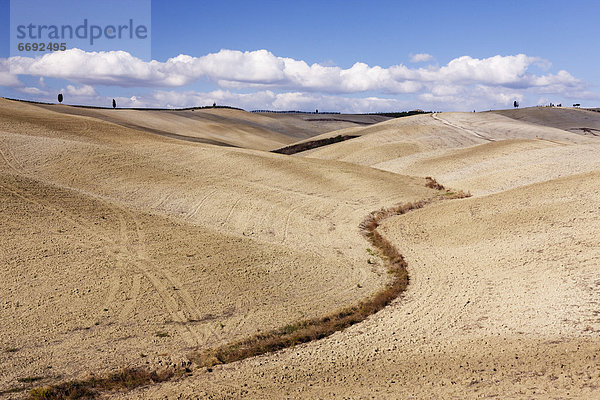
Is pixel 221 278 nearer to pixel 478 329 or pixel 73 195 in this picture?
pixel 478 329

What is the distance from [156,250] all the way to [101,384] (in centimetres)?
794

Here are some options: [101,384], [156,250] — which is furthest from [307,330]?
[156,250]

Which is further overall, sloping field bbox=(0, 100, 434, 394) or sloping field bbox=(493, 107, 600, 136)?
sloping field bbox=(493, 107, 600, 136)

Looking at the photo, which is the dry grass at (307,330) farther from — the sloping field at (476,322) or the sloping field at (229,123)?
the sloping field at (229,123)

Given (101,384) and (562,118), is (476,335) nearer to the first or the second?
(101,384)

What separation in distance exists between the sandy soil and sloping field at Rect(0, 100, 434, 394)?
0.07 m

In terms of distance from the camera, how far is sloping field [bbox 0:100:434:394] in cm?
1284

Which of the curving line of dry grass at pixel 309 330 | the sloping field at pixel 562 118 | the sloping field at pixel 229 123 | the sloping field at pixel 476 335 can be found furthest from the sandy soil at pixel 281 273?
the sloping field at pixel 562 118

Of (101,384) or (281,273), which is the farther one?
(281,273)

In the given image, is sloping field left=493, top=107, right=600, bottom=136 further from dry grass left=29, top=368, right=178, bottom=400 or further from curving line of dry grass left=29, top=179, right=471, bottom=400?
dry grass left=29, top=368, right=178, bottom=400

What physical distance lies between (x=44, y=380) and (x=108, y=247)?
774 centimetres

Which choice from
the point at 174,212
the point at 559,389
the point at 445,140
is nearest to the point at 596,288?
the point at 559,389

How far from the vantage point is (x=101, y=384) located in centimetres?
1084

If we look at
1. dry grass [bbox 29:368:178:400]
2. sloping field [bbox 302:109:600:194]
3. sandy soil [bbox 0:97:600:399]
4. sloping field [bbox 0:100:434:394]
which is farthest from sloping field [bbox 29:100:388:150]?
dry grass [bbox 29:368:178:400]
